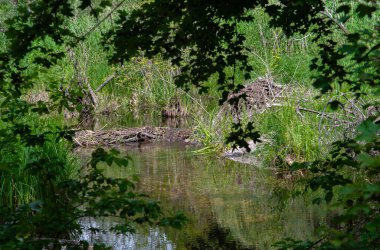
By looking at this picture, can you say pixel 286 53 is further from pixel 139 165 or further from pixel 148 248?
pixel 148 248

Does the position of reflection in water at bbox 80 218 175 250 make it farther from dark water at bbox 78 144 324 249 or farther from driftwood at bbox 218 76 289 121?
driftwood at bbox 218 76 289 121

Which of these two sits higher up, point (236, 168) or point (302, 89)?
point (302, 89)

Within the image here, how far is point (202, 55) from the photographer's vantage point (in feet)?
11.8

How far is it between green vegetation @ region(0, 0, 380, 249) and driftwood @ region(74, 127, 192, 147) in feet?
2.70

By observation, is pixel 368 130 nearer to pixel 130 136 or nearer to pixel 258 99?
pixel 258 99

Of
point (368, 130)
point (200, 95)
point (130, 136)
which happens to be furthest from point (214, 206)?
point (368, 130)

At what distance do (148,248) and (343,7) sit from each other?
12.4 feet

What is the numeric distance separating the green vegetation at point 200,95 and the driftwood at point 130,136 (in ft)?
2.70

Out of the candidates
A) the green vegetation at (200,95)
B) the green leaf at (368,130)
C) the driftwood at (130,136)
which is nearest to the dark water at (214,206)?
the green vegetation at (200,95)

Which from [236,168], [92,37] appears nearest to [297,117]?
[236,168]

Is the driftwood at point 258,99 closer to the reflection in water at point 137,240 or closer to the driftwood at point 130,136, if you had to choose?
the driftwood at point 130,136

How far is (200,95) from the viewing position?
335 inches

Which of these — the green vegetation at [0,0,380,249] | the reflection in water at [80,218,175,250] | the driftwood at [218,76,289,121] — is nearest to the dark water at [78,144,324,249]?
the reflection in water at [80,218,175,250]

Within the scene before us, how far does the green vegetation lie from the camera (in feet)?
9.11
